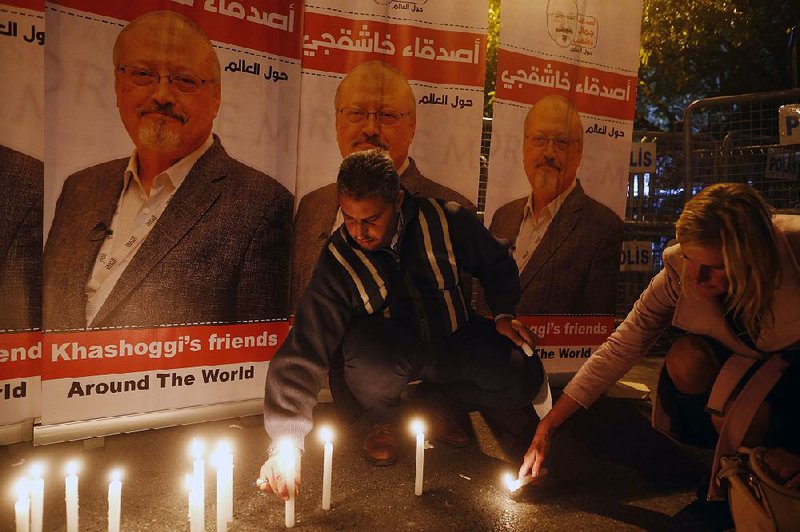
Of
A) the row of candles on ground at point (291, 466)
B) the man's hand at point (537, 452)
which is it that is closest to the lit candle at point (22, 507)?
the row of candles on ground at point (291, 466)

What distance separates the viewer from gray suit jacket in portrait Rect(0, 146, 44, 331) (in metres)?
2.97

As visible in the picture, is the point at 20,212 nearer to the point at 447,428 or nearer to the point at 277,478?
the point at 277,478

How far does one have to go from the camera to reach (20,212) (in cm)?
302

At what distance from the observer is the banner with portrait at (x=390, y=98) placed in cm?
374

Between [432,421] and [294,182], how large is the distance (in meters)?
1.64

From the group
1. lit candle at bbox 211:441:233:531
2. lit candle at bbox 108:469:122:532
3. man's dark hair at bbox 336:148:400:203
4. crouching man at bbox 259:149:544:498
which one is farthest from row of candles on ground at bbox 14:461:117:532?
man's dark hair at bbox 336:148:400:203

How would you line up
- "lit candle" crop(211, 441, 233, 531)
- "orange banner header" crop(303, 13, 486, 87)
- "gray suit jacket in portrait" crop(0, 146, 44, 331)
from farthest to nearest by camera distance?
1. "orange banner header" crop(303, 13, 486, 87)
2. "gray suit jacket in portrait" crop(0, 146, 44, 331)
3. "lit candle" crop(211, 441, 233, 531)

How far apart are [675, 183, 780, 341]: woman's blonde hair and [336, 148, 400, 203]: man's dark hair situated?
1286 millimetres

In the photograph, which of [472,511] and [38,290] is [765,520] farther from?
[38,290]

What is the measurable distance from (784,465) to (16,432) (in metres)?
3.46

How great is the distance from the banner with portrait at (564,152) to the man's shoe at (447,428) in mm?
1224

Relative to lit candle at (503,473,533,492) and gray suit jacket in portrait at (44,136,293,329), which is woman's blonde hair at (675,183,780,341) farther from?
gray suit jacket in portrait at (44,136,293,329)

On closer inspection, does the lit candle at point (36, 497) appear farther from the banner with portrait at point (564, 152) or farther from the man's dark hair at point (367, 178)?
the banner with portrait at point (564, 152)

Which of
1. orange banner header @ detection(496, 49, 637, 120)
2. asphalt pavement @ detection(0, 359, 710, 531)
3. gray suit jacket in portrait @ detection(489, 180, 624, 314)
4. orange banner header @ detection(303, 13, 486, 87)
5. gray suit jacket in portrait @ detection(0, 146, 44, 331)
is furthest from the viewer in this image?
gray suit jacket in portrait @ detection(489, 180, 624, 314)
